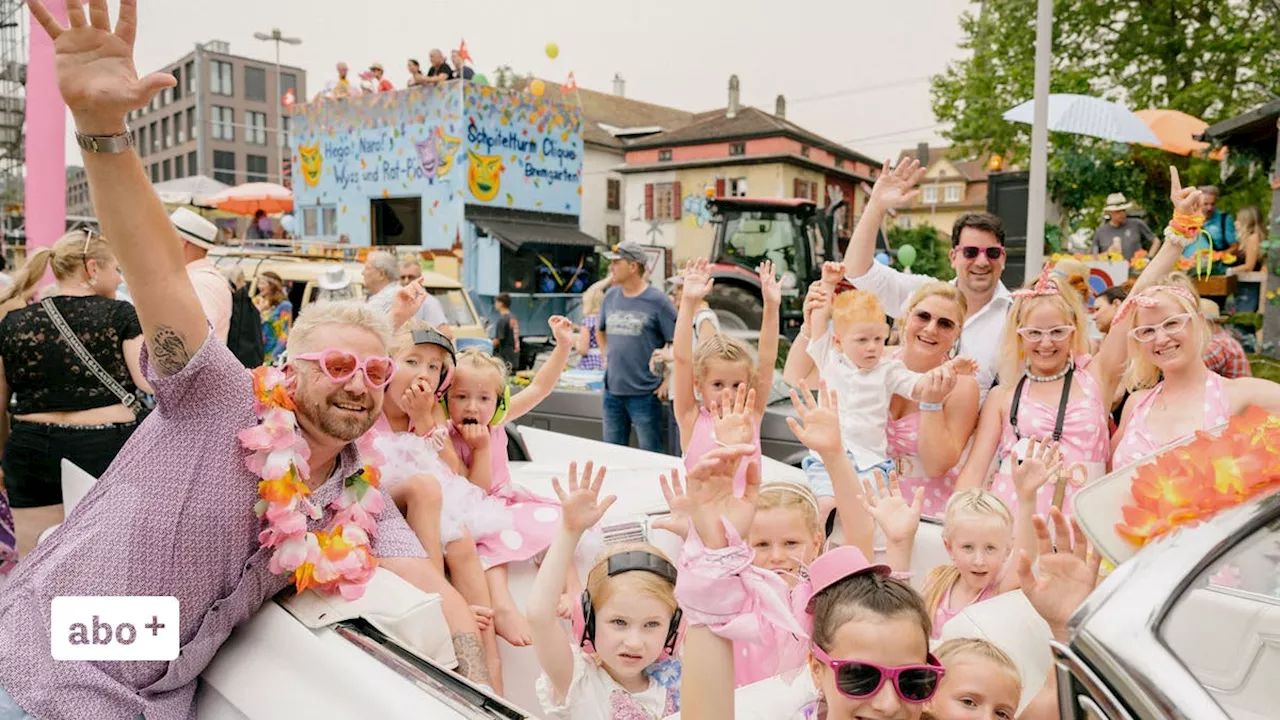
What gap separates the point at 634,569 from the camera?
202cm

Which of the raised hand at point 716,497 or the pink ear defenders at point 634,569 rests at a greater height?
the raised hand at point 716,497

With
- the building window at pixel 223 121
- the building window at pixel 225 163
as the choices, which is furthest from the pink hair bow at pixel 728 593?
the building window at pixel 225 163

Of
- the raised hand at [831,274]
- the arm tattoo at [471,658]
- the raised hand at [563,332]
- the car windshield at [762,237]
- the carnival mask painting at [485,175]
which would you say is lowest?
the arm tattoo at [471,658]

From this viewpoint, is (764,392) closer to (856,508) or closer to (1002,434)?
(1002,434)

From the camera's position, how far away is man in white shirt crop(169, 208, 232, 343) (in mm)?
3736

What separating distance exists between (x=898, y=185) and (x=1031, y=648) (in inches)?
76.2

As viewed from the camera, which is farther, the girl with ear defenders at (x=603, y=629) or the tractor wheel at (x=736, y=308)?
the tractor wheel at (x=736, y=308)

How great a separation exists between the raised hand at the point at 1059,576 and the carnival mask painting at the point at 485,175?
15728mm

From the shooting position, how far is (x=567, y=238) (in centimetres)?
1775

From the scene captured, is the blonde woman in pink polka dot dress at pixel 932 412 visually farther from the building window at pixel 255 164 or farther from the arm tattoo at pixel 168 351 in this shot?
the building window at pixel 255 164

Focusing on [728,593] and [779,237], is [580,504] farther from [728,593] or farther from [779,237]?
[779,237]

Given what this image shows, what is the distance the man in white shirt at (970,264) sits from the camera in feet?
10.3

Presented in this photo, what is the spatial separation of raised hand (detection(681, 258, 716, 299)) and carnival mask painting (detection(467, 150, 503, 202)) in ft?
45.1

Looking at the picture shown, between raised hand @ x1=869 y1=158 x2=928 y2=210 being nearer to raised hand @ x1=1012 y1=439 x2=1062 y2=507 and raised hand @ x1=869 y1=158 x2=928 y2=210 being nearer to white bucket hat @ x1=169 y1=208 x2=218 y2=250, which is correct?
raised hand @ x1=1012 y1=439 x2=1062 y2=507
